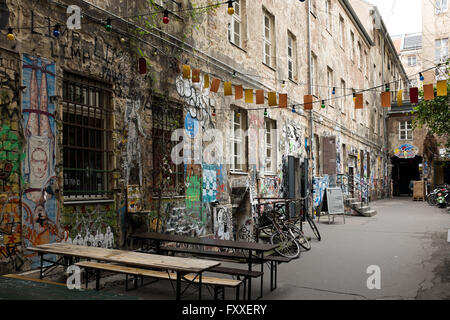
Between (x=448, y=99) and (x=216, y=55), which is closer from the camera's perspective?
(x=216, y=55)

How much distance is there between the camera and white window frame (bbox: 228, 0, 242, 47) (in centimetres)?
1048

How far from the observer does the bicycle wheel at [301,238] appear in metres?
9.12

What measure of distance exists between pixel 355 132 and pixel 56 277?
20.5 m

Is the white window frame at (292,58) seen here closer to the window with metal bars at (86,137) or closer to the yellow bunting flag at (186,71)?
the yellow bunting flag at (186,71)

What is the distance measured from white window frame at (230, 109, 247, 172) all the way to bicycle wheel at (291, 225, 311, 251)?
89.4 inches

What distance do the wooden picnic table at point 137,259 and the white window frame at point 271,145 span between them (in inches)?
315

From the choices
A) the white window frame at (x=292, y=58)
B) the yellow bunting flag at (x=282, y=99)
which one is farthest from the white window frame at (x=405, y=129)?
the yellow bunting flag at (x=282, y=99)

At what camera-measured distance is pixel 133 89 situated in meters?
7.04

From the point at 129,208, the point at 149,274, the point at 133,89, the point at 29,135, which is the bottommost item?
the point at 149,274

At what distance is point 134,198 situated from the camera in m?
6.93

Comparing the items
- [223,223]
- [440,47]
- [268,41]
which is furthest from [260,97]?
[440,47]

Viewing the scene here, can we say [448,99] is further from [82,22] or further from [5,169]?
[5,169]

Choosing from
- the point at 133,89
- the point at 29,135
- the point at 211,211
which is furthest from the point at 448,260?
the point at 29,135

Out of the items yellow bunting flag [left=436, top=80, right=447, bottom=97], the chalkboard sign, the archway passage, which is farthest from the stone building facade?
the archway passage
